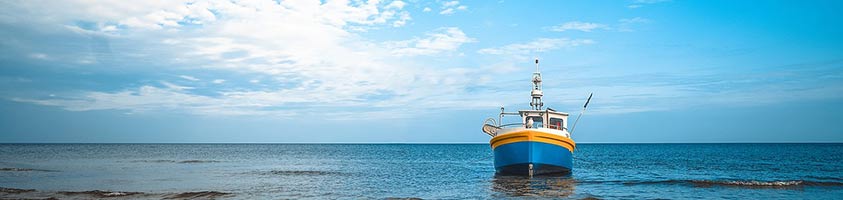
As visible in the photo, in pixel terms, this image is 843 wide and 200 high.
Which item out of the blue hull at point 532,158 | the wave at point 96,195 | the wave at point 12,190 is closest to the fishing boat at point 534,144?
the blue hull at point 532,158

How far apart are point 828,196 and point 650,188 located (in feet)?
23.7

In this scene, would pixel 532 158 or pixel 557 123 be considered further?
pixel 557 123

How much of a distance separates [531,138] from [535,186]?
9.20 ft

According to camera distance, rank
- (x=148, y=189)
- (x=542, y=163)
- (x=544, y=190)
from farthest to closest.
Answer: (x=542, y=163) → (x=148, y=189) → (x=544, y=190)

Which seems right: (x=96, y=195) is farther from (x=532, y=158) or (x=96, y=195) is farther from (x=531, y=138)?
(x=532, y=158)

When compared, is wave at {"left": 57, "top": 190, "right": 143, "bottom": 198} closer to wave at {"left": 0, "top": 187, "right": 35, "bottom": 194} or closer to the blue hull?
wave at {"left": 0, "top": 187, "right": 35, "bottom": 194}

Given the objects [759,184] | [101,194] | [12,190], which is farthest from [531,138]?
[12,190]

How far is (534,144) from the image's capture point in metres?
29.6

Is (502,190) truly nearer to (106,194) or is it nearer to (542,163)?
(542,163)

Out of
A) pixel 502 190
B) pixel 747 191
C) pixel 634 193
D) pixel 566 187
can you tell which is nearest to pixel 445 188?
pixel 502 190

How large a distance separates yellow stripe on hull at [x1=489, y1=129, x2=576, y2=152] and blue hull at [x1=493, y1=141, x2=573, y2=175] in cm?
18

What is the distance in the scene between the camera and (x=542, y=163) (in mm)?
30250

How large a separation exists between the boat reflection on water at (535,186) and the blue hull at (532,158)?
0.44 meters

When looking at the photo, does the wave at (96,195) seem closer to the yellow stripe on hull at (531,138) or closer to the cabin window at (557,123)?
the yellow stripe on hull at (531,138)
